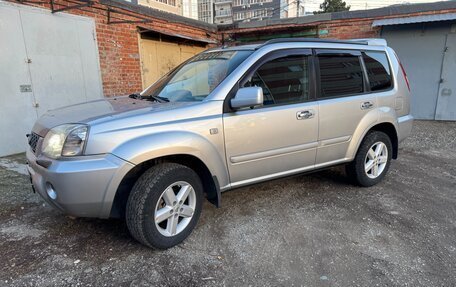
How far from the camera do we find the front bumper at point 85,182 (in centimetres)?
220

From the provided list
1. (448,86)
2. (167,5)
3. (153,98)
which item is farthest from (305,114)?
(167,5)

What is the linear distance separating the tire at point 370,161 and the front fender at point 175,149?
1.93 m

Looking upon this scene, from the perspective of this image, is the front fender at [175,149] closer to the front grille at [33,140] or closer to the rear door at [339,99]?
the front grille at [33,140]


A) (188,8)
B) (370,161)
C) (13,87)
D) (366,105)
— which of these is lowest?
(370,161)

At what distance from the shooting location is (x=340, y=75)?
356cm

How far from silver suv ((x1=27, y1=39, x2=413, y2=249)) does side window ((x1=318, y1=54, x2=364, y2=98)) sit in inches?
0.5

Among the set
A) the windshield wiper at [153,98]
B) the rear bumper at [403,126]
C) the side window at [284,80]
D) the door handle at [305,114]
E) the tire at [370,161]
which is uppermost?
the side window at [284,80]

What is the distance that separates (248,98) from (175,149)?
77cm

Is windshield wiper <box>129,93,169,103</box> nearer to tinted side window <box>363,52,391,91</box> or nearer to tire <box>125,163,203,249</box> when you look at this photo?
tire <box>125,163,203,249</box>

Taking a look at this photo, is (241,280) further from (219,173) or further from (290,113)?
(290,113)

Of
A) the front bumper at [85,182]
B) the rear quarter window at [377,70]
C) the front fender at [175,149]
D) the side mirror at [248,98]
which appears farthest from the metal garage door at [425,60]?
the front bumper at [85,182]

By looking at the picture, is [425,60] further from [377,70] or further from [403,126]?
[377,70]

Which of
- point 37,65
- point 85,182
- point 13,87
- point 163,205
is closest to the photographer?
point 85,182

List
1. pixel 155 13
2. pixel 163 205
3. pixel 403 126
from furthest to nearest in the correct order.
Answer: pixel 155 13, pixel 403 126, pixel 163 205
